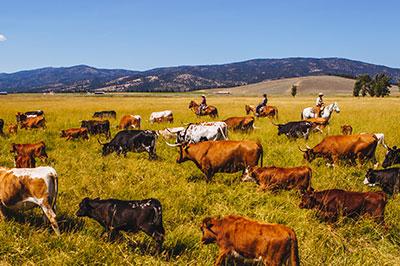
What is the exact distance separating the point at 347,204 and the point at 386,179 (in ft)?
6.62

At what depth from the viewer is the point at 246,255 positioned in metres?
3.41

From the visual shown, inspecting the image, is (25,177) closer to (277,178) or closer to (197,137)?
(277,178)

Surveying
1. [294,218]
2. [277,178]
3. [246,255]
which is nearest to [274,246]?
[246,255]

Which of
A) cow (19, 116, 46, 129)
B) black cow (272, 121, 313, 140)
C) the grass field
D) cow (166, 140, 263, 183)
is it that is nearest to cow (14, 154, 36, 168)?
the grass field

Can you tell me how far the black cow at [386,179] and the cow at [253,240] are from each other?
12.9 feet

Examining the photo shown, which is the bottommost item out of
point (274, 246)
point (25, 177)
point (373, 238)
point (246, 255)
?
point (373, 238)

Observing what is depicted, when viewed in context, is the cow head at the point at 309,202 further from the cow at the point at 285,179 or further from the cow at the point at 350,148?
the cow at the point at 350,148

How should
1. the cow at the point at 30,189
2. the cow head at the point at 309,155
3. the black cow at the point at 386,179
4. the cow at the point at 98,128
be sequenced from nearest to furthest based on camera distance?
the cow at the point at 30,189, the black cow at the point at 386,179, the cow head at the point at 309,155, the cow at the point at 98,128

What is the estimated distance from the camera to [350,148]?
7.69 meters

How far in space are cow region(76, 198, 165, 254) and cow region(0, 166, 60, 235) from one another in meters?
0.65

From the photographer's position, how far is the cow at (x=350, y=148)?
7.65 metres

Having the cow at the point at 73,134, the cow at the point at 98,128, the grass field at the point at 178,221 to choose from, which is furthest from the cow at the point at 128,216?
the cow at the point at 98,128

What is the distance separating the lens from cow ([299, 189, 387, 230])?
14.7 ft

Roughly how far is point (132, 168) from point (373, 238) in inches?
225
